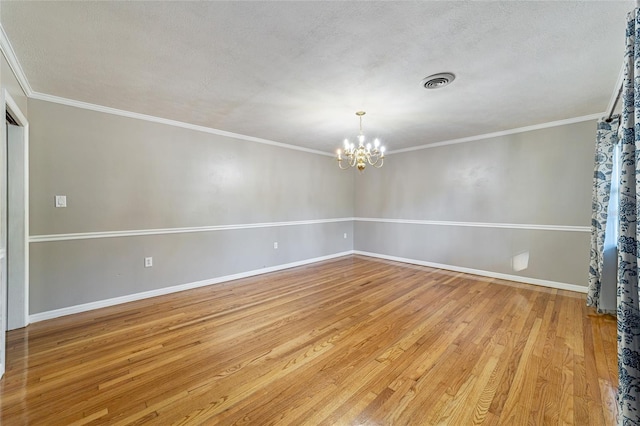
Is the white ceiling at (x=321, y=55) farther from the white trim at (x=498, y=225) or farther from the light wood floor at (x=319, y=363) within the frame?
the light wood floor at (x=319, y=363)

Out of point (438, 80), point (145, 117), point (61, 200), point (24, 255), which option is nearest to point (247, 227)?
point (145, 117)

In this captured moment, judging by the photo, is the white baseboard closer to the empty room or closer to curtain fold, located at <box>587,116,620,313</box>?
the empty room

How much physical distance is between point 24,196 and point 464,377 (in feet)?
14.5

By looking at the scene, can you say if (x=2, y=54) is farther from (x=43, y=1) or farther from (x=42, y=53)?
(x=43, y=1)

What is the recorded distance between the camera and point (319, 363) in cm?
212

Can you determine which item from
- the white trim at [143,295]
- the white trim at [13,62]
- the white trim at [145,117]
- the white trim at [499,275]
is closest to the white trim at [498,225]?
the white trim at [499,275]

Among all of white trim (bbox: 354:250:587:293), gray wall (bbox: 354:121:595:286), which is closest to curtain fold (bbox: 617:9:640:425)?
gray wall (bbox: 354:121:595:286)

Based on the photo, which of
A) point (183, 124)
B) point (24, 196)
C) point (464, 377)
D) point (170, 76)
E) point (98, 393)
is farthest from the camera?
point (183, 124)

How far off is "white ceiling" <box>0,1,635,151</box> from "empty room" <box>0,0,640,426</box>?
0.02 m

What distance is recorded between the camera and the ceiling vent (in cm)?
240

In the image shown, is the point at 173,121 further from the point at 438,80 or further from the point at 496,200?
the point at 496,200

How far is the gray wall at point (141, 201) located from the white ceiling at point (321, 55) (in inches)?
18.7

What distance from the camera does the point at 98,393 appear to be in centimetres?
179

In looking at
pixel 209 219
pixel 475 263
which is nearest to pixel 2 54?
pixel 209 219
